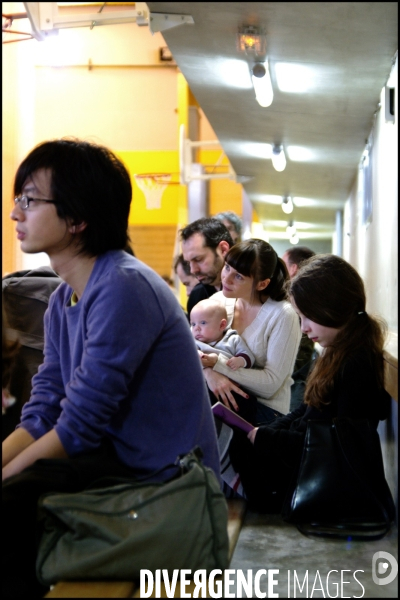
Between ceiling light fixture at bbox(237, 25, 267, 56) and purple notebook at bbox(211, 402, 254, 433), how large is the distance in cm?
275

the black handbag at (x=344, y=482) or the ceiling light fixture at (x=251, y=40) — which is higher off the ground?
the ceiling light fixture at (x=251, y=40)

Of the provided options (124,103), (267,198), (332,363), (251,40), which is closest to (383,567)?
(332,363)

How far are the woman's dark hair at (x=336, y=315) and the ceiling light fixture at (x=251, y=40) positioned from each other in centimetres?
258

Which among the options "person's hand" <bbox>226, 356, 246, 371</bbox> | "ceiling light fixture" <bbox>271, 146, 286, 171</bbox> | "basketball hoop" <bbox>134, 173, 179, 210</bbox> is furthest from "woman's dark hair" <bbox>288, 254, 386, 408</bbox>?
"basketball hoop" <bbox>134, 173, 179, 210</bbox>

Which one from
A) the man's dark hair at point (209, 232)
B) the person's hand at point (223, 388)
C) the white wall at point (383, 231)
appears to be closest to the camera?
the person's hand at point (223, 388)

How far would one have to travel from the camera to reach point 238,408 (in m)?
2.97

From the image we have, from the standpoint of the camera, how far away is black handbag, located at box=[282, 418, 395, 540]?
223cm

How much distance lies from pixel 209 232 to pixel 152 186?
10.7 metres

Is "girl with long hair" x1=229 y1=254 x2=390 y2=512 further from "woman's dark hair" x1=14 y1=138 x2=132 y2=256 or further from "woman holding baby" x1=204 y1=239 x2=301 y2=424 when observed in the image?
"woman's dark hair" x1=14 y1=138 x2=132 y2=256

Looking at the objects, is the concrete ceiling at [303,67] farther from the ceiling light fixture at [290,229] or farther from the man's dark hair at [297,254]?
the ceiling light fixture at [290,229]

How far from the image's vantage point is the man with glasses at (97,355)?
5.78ft

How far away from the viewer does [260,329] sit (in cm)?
314

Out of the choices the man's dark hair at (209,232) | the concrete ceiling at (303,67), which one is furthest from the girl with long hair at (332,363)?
the concrete ceiling at (303,67)

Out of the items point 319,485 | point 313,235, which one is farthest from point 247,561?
point 313,235
